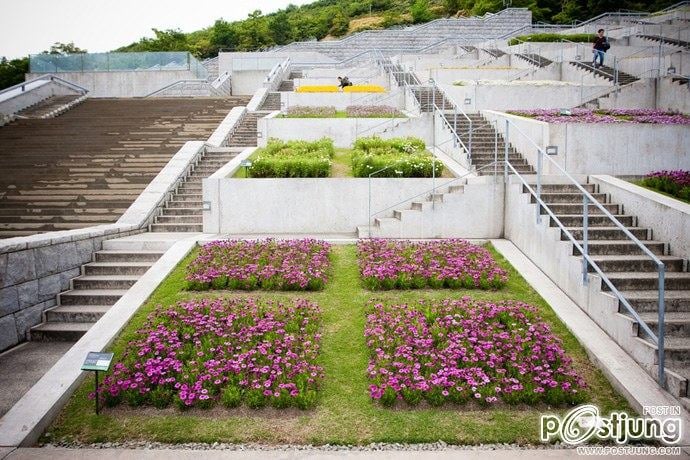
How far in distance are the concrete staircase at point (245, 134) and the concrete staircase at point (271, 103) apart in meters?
1.93

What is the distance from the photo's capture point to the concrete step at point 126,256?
11.2 metres

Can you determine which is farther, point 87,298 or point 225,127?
point 225,127

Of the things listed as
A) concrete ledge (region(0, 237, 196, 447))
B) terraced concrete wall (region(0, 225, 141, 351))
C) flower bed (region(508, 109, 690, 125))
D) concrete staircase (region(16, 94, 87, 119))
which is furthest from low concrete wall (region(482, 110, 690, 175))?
concrete staircase (region(16, 94, 87, 119))

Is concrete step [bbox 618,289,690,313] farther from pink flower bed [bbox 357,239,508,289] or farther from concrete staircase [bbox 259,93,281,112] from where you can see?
concrete staircase [bbox 259,93,281,112]

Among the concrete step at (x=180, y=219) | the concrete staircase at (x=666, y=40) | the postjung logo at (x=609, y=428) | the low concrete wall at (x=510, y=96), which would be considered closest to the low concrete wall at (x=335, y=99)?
the low concrete wall at (x=510, y=96)

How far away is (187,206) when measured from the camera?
14.4 meters

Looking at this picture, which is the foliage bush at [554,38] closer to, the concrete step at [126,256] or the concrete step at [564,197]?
the concrete step at [564,197]

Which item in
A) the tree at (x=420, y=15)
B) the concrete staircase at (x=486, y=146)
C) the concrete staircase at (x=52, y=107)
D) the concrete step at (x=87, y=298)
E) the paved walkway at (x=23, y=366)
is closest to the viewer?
the paved walkway at (x=23, y=366)

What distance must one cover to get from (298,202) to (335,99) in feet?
38.9

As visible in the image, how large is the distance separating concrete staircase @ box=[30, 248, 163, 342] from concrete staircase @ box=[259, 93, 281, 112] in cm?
1421

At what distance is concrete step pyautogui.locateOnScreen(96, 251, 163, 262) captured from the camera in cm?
1120

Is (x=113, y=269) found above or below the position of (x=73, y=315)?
above

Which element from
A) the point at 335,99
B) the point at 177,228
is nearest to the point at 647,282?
the point at 177,228

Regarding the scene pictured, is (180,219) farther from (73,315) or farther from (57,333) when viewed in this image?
(57,333)
